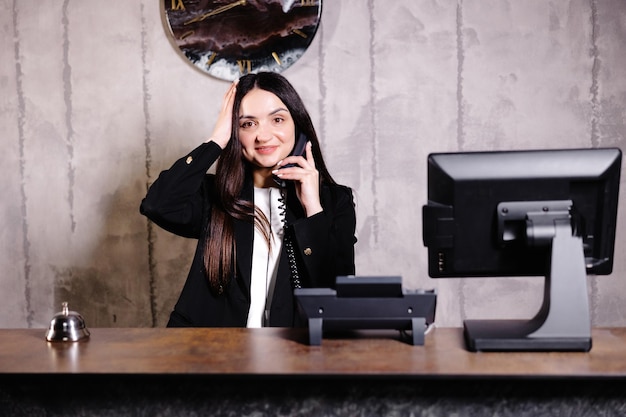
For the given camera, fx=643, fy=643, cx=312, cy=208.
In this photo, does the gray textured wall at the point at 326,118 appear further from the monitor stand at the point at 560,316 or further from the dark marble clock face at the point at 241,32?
the monitor stand at the point at 560,316

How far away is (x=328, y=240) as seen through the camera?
2133 mm

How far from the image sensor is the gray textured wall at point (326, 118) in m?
2.92

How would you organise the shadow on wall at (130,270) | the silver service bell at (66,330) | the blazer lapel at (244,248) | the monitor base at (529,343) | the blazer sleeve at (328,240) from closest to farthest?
the monitor base at (529,343)
the silver service bell at (66,330)
the blazer sleeve at (328,240)
the blazer lapel at (244,248)
the shadow on wall at (130,270)

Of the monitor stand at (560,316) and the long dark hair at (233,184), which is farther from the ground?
the long dark hair at (233,184)

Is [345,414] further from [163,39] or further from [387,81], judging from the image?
[163,39]

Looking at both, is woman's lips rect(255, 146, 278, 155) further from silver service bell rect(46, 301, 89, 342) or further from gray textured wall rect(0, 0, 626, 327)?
silver service bell rect(46, 301, 89, 342)

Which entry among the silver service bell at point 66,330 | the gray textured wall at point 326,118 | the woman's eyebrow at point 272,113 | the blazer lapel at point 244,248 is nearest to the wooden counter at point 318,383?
the silver service bell at point 66,330

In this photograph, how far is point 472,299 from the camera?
3.04 meters

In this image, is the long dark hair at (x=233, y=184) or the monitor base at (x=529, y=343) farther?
the long dark hair at (x=233, y=184)

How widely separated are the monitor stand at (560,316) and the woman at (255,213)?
2.65 feet

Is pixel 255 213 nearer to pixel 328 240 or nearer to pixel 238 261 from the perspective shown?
pixel 238 261

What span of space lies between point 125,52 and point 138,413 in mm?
2176

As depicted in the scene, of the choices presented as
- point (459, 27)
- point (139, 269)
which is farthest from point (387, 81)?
point (139, 269)

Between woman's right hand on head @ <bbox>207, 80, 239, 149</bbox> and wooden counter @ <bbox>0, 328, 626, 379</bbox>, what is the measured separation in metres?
0.84
